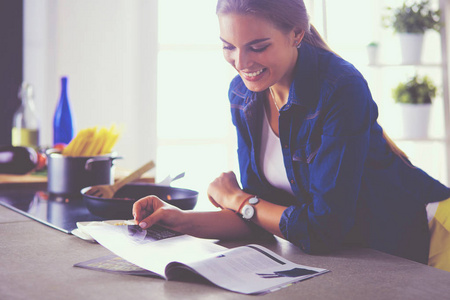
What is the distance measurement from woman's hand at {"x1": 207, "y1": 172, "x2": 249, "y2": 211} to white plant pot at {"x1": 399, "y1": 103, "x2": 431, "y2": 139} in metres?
2.60

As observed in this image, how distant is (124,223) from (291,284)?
20.5 inches

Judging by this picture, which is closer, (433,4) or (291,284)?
(291,284)

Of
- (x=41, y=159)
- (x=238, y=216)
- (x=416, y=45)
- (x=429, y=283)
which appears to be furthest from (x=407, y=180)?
(x=416, y=45)

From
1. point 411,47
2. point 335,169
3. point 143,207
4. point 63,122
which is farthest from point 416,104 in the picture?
point 143,207

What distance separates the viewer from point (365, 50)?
3980mm

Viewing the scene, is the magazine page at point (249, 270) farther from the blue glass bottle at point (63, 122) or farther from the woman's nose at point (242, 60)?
the blue glass bottle at point (63, 122)

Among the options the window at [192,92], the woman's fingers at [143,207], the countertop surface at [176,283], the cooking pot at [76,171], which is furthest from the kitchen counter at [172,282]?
the window at [192,92]

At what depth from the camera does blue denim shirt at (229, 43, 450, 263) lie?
3.74ft

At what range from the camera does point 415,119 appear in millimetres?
3705

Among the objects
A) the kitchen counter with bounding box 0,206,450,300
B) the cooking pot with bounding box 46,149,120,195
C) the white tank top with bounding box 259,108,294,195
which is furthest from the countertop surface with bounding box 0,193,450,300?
the cooking pot with bounding box 46,149,120,195

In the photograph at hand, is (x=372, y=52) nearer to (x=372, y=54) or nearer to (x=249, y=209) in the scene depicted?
(x=372, y=54)

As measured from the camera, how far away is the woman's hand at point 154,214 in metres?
1.16

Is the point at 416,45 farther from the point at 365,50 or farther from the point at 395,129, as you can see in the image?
the point at 395,129

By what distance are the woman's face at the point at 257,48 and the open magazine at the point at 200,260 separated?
0.42 metres
